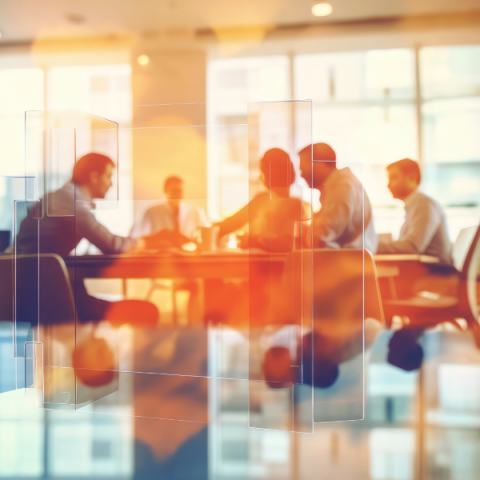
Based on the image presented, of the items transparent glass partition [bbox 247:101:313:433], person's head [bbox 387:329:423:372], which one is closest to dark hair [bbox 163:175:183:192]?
transparent glass partition [bbox 247:101:313:433]

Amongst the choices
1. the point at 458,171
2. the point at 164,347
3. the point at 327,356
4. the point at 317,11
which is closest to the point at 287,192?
the point at 327,356

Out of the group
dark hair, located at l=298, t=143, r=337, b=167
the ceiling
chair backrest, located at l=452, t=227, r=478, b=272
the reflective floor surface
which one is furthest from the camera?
the ceiling

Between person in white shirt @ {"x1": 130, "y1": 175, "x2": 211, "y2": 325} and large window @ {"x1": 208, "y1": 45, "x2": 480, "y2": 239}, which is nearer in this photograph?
person in white shirt @ {"x1": 130, "y1": 175, "x2": 211, "y2": 325}

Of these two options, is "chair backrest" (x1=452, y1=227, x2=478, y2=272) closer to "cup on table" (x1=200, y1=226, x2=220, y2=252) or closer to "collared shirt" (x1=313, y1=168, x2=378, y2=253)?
"collared shirt" (x1=313, y1=168, x2=378, y2=253)

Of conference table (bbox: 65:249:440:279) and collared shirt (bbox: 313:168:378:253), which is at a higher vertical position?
collared shirt (bbox: 313:168:378:253)

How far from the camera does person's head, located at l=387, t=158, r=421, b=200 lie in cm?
275

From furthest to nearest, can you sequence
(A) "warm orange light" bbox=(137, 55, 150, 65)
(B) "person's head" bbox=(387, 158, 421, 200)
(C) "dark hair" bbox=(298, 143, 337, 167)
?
(A) "warm orange light" bbox=(137, 55, 150, 65) → (B) "person's head" bbox=(387, 158, 421, 200) → (C) "dark hair" bbox=(298, 143, 337, 167)

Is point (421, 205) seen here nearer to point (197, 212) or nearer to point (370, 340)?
point (370, 340)

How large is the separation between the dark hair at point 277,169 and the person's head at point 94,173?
1.97 ft

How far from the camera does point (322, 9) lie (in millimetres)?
3799

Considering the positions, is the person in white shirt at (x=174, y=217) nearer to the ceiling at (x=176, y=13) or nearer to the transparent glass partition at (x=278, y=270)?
the transparent glass partition at (x=278, y=270)

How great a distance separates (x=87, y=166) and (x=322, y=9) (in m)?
3.10

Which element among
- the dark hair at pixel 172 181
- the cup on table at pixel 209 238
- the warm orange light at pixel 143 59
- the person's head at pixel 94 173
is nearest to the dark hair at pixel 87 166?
the person's head at pixel 94 173

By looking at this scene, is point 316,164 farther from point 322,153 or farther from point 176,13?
point 176,13
